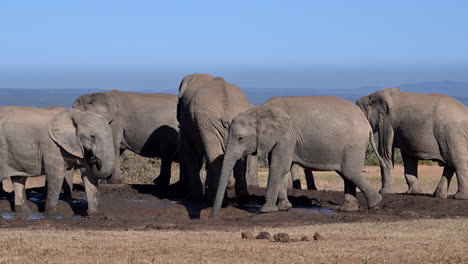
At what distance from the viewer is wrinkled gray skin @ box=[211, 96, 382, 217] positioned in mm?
17000

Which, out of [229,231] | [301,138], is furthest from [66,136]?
[301,138]

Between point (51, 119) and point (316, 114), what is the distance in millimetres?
4492

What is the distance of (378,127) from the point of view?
69.7 feet

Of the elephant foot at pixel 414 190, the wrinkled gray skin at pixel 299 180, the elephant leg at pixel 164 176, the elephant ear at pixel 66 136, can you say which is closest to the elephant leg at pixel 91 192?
the elephant ear at pixel 66 136

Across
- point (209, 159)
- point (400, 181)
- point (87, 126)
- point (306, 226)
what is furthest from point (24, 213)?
point (400, 181)

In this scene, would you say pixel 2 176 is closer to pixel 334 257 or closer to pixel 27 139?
pixel 27 139

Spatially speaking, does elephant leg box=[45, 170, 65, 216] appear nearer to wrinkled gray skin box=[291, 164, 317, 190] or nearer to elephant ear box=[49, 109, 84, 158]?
elephant ear box=[49, 109, 84, 158]

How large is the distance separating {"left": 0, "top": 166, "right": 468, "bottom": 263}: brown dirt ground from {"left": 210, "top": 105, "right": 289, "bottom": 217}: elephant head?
111 cm

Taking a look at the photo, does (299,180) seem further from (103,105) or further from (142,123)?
(103,105)

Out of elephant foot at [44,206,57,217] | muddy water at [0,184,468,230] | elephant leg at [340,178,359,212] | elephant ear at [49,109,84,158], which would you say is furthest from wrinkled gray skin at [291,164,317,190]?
elephant foot at [44,206,57,217]

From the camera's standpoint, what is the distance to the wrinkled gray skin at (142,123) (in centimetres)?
2339

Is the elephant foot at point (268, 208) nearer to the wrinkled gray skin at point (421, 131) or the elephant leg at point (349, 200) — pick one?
the elephant leg at point (349, 200)

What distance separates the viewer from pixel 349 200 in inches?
695

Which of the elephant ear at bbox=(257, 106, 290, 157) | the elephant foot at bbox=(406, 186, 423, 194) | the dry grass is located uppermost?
the elephant ear at bbox=(257, 106, 290, 157)
